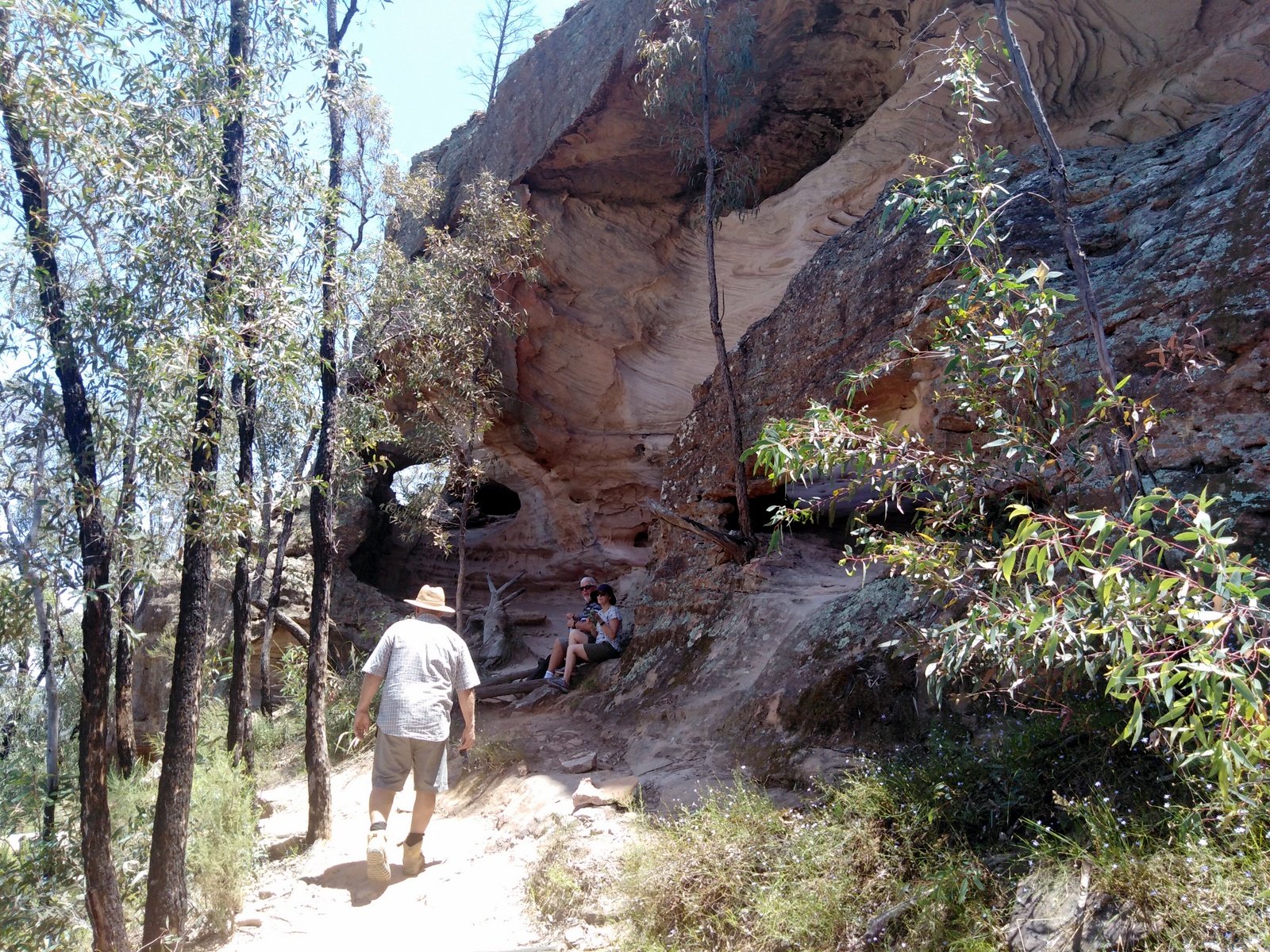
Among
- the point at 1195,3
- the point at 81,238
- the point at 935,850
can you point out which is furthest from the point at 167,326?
the point at 1195,3

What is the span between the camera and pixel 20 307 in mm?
5234

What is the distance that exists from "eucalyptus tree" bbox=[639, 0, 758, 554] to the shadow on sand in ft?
18.1

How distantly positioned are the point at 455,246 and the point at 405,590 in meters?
7.26

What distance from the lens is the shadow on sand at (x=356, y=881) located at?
4.80 metres

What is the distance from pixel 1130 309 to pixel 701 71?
→ 6.59 metres

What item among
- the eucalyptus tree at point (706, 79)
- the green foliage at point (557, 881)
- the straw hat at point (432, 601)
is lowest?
the green foliage at point (557, 881)

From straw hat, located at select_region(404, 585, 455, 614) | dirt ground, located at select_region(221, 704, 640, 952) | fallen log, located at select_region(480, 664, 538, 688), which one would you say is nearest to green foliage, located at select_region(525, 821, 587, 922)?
dirt ground, located at select_region(221, 704, 640, 952)

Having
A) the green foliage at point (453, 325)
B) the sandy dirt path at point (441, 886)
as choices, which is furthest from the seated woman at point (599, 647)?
the green foliage at point (453, 325)

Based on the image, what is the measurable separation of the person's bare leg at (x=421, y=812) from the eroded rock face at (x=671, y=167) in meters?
4.92

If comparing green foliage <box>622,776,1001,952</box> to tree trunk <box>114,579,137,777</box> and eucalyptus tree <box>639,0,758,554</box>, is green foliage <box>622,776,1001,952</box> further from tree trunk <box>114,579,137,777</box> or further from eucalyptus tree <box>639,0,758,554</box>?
tree trunk <box>114,579,137,777</box>

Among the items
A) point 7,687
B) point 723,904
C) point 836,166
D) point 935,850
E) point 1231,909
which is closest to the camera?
point 1231,909

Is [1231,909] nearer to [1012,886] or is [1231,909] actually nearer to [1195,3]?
[1012,886]

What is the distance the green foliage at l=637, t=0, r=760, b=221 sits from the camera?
9.83 metres

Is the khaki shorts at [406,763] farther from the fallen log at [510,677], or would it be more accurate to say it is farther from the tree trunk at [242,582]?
the fallen log at [510,677]
